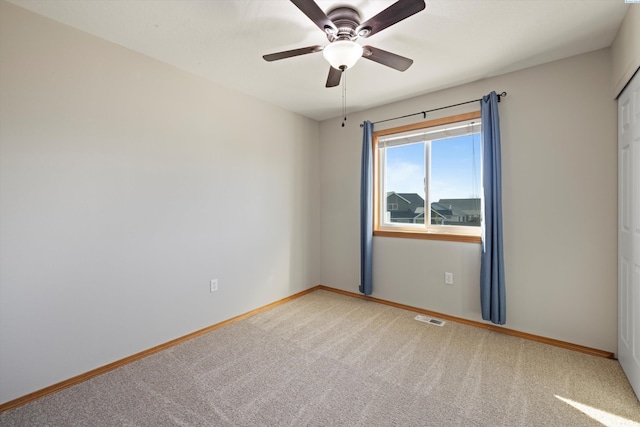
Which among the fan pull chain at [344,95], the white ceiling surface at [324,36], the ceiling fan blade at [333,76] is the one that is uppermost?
the fan pull chain at [344,95]

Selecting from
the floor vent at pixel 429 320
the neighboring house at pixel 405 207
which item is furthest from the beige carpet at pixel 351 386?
the neighboring house at pixel 405 207

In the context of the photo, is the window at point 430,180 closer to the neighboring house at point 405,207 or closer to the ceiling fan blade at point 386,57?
the neighboring house at point 405,207

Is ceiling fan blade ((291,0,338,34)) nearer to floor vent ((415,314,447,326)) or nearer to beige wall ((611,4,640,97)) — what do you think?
beige wall ((611,4,640,97))

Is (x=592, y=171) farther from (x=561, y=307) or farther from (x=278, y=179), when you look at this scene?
(x=278, y=179)

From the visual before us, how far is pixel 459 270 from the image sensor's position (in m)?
3.03

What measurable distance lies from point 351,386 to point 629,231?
2179 millimetres

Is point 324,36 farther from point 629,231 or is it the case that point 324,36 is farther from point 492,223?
point 629,231

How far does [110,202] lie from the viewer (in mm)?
2217

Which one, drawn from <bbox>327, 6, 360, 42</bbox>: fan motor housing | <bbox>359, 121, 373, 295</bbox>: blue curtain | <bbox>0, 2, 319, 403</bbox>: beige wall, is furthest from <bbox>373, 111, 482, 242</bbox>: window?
<bbox>327, 6, 360, 42</bbox>: fan motor housing

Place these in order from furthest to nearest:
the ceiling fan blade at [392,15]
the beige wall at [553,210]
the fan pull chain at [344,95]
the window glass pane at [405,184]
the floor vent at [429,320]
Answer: the window glass pane at [405,184]
the floor vent at [429,320]
the fan pull chain at [344,95]
the beige wall at [553,210]
the ceiling fan blade at [392,15]

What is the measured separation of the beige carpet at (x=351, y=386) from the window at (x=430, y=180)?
3.76ft

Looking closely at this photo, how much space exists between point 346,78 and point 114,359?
312 cm

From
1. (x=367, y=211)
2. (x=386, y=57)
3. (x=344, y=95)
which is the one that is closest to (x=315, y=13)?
(x=386, y=57)

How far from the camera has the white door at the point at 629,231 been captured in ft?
5.97
